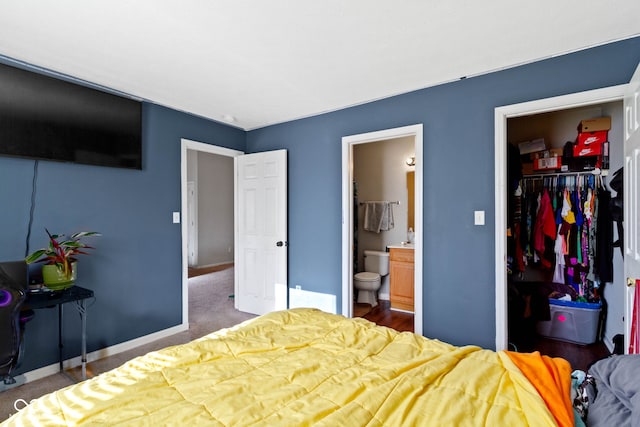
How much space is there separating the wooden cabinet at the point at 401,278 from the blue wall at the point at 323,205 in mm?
988

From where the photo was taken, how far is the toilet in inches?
161

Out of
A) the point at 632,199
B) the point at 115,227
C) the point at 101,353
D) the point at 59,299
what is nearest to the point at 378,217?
the point at 632,199

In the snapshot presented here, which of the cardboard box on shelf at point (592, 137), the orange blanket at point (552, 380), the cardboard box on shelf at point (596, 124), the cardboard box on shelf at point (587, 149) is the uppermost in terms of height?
the cardboard box on shelf at point (596, 124)

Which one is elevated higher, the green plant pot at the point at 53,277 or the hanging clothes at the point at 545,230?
the hanging clothes at the point at 545,230

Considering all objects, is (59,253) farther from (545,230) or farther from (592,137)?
(592,137)

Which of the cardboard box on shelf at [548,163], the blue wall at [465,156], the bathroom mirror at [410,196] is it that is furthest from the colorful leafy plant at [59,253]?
the cardboard box on shelf at [548,163]

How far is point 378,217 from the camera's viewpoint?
4.62 m

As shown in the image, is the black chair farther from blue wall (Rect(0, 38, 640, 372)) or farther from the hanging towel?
the hanging towel

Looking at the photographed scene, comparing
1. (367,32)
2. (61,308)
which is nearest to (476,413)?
(367,32)

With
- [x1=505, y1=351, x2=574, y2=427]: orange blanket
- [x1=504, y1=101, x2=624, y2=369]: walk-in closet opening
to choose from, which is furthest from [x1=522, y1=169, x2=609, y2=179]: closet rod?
[x1=505, y1=351, x2=574, y2=427]: orange blanket

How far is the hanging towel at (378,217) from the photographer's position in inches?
180

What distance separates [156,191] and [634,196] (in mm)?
3720

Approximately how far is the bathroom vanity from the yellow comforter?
7.80ft

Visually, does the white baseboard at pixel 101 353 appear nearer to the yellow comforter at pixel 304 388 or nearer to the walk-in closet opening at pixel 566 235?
the yellow comforter at pixel 304 388
